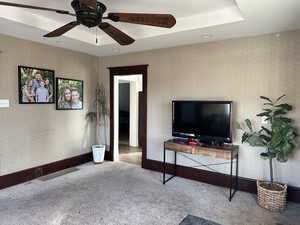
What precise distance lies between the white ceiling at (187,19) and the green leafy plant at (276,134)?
3.44 feet

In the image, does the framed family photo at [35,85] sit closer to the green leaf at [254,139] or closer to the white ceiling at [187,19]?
the white ceiling at [187,19]

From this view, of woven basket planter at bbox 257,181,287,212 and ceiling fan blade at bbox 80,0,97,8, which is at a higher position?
ceiling fan blade at bbox 80,0,97,8

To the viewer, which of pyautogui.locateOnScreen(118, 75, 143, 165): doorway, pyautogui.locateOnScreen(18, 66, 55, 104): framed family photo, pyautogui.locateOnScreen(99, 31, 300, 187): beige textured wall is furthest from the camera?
pyautogui.locateOnScreen(118, 75, 143, 165): doorway

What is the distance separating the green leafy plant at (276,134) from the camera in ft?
8.66

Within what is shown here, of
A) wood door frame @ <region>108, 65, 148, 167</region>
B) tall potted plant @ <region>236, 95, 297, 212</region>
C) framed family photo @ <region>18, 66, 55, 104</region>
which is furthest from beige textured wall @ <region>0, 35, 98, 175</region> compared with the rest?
tall potted plant @ <region>236, 95, 297, 212</region>

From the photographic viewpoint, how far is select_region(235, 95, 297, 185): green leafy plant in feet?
8.66

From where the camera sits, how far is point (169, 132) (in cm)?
407

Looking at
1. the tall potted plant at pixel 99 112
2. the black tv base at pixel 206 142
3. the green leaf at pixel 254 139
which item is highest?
the tall potted plant at pixel 99 112

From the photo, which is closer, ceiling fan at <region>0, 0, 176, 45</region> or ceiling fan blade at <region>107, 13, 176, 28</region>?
ceiling fan at <region>0, 0, 176, 45</region>

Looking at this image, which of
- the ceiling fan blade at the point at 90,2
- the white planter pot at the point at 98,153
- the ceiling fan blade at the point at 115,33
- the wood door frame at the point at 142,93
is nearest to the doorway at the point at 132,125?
the wood door frame at the point at 142,93

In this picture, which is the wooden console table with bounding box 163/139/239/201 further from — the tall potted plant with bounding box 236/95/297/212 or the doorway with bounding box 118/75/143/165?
the doorway with bounding box 118/75/143/165

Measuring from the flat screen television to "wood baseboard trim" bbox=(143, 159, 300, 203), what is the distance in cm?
69

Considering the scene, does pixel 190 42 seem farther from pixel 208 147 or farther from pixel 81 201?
pixel 81 201

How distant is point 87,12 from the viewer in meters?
1.83
